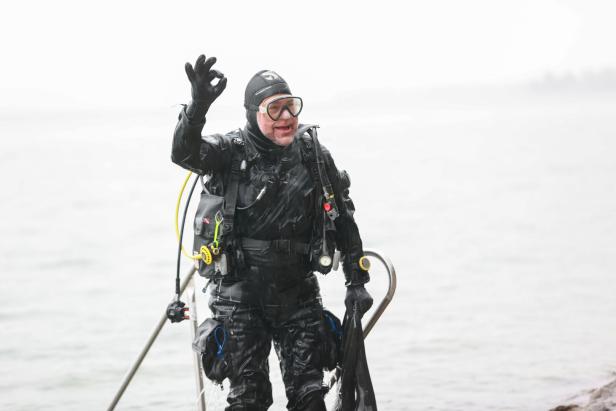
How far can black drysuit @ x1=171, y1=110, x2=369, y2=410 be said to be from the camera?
490 centimetres

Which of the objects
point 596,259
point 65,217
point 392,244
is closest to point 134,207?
point 65,217

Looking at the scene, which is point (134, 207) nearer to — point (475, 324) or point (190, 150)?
point (475, 324)

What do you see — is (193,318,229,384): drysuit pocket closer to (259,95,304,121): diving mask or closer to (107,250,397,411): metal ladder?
(107,250,397,411): metal ladder

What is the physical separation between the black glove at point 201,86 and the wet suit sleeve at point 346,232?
0.63 meters

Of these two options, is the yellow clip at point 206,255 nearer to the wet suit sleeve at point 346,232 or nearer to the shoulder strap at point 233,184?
the shoulder strap at point 233,184

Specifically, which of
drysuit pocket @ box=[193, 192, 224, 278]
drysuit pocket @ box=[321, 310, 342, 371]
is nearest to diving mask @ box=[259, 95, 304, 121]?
drysuit pocket @ box=[193, 192, 224, 278]

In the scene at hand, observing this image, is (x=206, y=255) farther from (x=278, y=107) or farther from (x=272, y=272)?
(x=278, y=107)

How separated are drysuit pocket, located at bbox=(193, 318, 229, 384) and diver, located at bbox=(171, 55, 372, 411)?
1cm

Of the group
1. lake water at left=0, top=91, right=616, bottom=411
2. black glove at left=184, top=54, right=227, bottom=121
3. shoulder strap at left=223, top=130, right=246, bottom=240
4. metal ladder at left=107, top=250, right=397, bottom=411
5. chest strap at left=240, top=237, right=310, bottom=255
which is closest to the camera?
black glove at left=184, top=54, right=227, bottom=121

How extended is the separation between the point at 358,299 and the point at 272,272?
385 millimetres

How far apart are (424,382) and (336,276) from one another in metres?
4.55

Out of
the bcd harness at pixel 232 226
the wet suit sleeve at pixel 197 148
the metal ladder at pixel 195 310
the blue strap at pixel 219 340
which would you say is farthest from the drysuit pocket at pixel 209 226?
the metal ladder at pixel 195 310

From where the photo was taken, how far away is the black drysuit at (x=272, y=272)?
4.90m

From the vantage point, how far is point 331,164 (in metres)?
5.05
